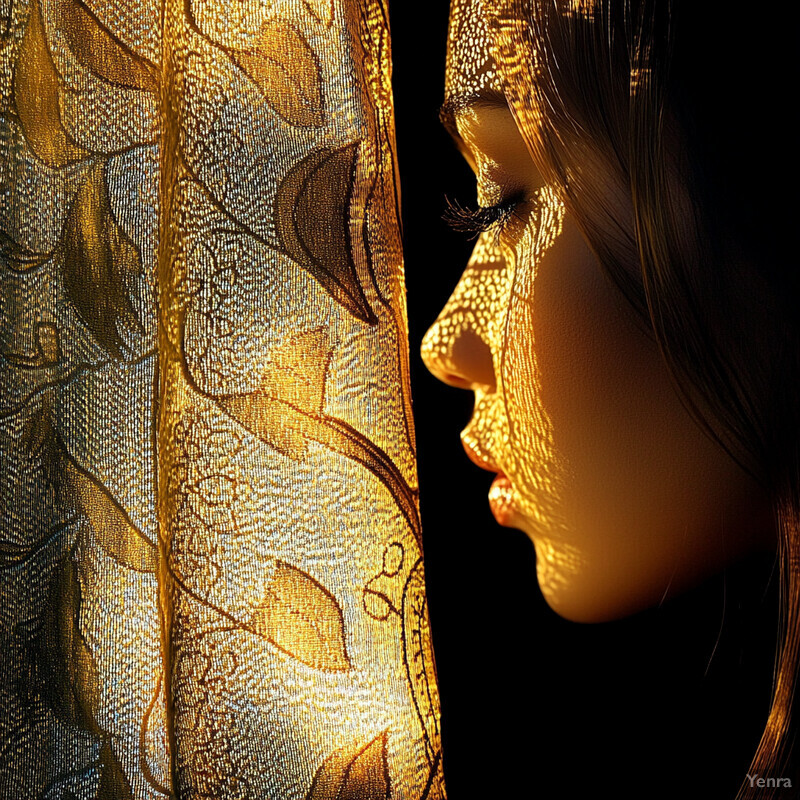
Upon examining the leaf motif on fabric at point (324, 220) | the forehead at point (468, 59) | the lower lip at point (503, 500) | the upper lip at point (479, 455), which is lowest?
the lower lip at point (503, 500)

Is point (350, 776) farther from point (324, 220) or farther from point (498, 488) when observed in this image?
point (324, 220)

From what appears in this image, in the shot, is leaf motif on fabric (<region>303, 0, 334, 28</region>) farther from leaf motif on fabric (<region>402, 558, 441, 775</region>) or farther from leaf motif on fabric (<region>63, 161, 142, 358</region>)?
leaf motif on fabric (<region>402, 558, 441, 775</region>)

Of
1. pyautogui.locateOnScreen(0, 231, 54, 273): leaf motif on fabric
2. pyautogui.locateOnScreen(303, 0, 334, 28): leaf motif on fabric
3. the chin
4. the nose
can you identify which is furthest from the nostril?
pyautogui.locateOnScreen(0, 231, 54, 273): leaf motif on fabric

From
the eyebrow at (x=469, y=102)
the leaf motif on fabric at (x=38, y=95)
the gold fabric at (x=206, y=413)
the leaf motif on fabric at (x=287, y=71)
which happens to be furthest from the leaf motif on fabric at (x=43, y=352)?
the eyebrow at (x=469, y=102)

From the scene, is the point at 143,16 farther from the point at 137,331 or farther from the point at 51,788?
the point at 51,788

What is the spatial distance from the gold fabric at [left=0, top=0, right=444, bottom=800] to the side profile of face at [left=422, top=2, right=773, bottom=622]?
0.08 meters

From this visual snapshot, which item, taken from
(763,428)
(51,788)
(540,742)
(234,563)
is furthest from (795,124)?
(51,788)

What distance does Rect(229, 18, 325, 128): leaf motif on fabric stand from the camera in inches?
24.7

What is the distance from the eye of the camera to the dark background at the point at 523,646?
2.42 feet

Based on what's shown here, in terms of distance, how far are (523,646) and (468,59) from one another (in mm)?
549

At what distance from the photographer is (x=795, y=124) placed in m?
0.48

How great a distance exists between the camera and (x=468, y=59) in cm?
61

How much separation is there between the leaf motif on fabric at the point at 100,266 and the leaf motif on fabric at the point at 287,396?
0.16 m

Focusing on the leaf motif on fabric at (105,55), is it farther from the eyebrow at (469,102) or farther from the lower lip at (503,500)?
the lower lip at (503,500)
